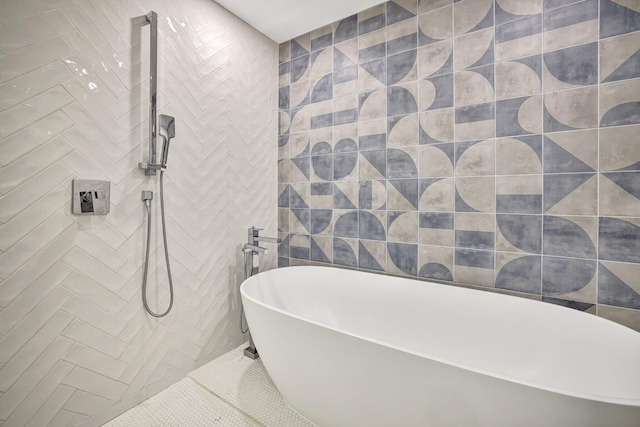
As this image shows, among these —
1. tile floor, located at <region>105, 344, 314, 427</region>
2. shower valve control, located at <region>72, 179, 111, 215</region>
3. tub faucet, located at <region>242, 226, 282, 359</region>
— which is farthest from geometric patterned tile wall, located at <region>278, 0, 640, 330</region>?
shower valve control, located at <region>72, 179, 111, 215</region>

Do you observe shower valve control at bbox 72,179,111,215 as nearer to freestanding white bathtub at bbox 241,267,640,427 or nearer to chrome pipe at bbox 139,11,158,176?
chrome pipe at bbox 139,11,158,176

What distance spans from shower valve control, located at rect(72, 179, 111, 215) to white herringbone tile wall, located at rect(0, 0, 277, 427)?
3cm

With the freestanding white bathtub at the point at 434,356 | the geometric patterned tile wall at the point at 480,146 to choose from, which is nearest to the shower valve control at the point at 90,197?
the freestanding white bathtub at the point at 434,356

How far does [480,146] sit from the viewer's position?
169 cm

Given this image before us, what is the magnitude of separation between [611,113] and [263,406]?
7.50ft

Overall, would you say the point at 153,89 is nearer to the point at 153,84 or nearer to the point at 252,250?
the point at 153,84

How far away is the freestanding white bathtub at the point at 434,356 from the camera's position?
847mm

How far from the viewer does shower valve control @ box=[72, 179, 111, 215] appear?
4.42ft

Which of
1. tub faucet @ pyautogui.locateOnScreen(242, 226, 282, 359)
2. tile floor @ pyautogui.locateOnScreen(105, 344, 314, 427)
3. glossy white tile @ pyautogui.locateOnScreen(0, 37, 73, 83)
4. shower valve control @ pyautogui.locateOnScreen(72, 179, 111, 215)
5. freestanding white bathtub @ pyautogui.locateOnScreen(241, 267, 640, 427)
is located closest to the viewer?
freestanding white bathtub @ pyautogui.locateOnScreen(241, 267, 640, 427)

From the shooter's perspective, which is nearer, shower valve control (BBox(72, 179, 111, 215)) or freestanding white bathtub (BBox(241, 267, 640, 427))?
freestanding white bathtub (BBox(241, 267, 640, 427))

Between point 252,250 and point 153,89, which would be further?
point 252,250

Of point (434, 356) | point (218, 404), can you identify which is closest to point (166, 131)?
point (218, 404)

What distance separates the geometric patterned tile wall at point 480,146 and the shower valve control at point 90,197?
1341 mm

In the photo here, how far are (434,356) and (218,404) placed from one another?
4.18ft
